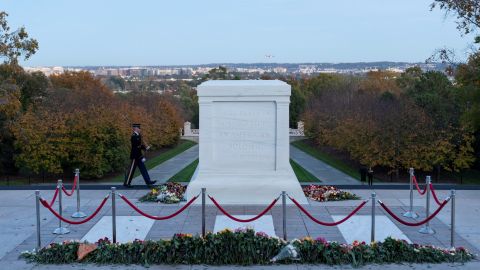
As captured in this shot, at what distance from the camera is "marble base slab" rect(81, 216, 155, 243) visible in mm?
10500

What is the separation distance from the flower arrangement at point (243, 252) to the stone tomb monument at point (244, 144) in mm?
3691

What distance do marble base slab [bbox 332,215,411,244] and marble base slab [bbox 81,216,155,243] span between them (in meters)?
3.57

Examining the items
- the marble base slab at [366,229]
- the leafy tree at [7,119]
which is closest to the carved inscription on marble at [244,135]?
the marble base slab at [366,229]

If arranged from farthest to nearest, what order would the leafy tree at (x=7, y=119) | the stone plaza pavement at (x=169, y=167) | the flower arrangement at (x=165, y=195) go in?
1. the stone plaza pavement at (x=169, y=167)
2. the leafy tree at (x=7, y=119)
3. the flower arrangement at (x=165, y=195)

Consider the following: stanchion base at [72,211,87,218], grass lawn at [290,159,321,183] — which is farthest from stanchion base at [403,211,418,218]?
grass lawn at [290,159,321,183]

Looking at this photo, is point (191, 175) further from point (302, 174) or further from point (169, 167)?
point (169, 167)

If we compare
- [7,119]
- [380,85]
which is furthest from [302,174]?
[380,85]

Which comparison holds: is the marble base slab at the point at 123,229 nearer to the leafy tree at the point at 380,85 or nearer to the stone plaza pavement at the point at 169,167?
the stone plaza pavement at the point at 169,167

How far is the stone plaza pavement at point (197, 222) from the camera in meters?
9.95

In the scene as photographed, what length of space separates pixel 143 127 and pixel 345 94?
64.2ft

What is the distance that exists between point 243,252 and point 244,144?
4.29 metres

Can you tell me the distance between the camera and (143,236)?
34.8ft

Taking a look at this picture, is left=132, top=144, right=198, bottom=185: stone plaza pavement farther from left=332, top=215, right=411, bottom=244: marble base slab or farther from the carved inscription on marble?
left=332, top=215, right=411, bottom=244: marble base slab

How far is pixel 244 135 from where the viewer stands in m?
13.3
